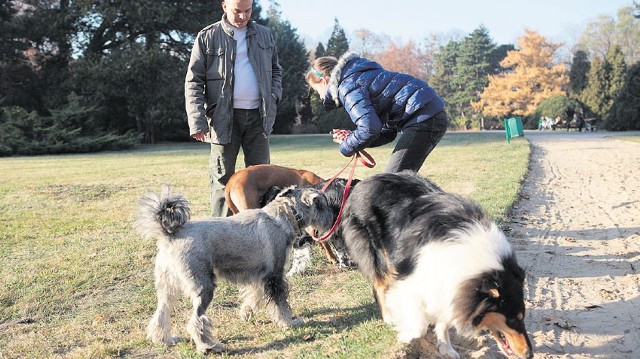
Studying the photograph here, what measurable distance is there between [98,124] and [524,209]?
27.5 meters

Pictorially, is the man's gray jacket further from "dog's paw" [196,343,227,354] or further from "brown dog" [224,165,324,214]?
"dog's paw" [196,343,227,354]

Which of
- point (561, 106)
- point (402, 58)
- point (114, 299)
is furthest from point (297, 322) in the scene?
point (402, 58)

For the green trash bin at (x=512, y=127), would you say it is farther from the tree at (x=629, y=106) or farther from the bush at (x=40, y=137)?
the bush at (x=40, y=137)

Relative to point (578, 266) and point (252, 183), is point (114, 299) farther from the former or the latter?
point (578, 266)

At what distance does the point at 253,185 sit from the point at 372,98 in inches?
79.3

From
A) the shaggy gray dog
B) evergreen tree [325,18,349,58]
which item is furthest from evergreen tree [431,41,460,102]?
the shaggy gray dog

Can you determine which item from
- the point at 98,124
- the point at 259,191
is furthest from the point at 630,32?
the point at 259,191

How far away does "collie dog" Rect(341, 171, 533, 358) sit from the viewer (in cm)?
302

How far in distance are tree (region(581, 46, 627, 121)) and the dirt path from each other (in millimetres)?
31645

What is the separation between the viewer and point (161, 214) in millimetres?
3793

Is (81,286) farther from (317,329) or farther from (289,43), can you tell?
(289,43)

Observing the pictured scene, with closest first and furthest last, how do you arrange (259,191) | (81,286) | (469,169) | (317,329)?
(317,329), (81,286), (259,191), (469,169)

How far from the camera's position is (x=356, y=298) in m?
4.80

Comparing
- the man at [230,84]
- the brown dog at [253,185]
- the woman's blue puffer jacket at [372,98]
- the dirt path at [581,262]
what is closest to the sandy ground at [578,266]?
the dirt path at [581,262]
